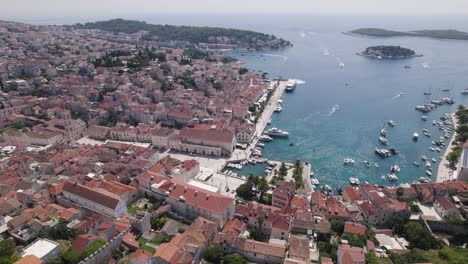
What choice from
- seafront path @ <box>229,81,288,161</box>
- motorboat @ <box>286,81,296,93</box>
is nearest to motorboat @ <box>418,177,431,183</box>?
seafront path @ <box>229,81,288,161</box>

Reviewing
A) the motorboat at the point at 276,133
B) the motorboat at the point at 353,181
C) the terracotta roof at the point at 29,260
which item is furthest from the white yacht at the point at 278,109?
the terracotta roof at the point at 29,260

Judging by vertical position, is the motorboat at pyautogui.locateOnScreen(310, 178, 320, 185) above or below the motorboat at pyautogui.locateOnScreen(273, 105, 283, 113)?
below

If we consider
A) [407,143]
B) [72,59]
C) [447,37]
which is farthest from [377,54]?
[72,59]

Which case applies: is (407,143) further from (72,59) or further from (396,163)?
(72,59)

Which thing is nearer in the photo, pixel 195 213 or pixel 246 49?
pixel 195 213

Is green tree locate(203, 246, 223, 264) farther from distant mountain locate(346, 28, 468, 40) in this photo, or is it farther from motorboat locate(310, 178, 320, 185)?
distant mountain locate(346, 28, 468, 40)

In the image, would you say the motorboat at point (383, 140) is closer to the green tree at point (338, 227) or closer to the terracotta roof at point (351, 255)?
the green tree at point (338, 227)
